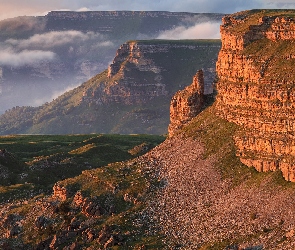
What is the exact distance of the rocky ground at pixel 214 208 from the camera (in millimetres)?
80188

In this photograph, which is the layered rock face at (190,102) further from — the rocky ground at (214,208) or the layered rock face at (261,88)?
the rocky ground at (214,208)

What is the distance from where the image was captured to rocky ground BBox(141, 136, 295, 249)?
8019 cm

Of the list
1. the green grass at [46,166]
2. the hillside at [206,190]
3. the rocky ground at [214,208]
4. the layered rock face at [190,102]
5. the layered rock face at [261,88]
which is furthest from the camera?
the green grass at [46,166]

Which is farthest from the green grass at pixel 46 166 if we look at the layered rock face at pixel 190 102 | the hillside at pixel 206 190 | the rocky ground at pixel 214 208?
the rocky ground at pixel 214 208

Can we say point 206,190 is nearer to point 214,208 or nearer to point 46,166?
point 214,208

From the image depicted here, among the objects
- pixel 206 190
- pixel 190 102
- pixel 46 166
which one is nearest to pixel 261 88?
pixel 206 190

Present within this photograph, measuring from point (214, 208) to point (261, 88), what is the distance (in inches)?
662

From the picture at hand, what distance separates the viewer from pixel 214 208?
8838 cm

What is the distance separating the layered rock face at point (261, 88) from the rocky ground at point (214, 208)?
3.63 meters

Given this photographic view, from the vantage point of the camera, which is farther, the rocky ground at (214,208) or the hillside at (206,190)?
the hillside at (206,190)

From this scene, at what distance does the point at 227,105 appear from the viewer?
101 metres

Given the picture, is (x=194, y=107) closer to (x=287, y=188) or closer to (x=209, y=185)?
(x=209, y=185)

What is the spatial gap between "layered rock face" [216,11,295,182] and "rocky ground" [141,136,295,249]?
→ 3633 millimetres

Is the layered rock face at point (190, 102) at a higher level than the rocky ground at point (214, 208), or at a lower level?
higher
